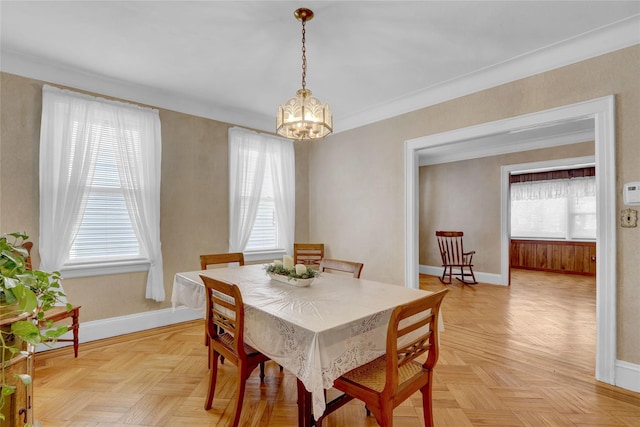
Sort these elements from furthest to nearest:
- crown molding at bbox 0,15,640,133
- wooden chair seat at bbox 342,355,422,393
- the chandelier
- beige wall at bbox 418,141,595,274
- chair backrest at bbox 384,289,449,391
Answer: beige wall at bbox 418,141,595,274 < crown molding at bbox 0,15,640,133 < the chandelier < wooden chair seat at bbox 342,355,422,393 < chair backrest at bbox 384,289,449,391

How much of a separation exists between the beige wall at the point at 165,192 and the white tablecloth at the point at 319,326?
197 cm

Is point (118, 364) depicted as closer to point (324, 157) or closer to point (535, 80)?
point (324, 157)

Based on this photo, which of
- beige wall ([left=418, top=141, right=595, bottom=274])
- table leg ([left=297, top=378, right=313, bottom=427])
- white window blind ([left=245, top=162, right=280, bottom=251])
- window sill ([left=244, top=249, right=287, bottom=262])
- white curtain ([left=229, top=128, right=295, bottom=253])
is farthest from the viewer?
beige wall ([left=418, top=141, right=595, bottom=274])

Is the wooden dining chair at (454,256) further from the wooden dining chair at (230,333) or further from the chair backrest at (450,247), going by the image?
the wooden dining chair at (230,333)

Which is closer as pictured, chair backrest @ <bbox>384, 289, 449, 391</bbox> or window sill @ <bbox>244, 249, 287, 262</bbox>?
chair backrest @ <bbox>384, 289, 449, 391</bbox>

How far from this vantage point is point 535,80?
8.89 feet

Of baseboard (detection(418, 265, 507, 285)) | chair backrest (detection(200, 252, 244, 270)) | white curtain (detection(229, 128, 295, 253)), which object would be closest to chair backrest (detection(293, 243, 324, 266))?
→ white curtain (detection(229, 128, 295, 253))

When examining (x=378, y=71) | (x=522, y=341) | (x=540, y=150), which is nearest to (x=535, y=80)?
(x=378, y=71)

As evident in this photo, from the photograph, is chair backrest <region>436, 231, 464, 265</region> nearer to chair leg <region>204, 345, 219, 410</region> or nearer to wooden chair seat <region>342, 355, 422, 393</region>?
wooden chair seat <region>342, 355, 422, 393</region>

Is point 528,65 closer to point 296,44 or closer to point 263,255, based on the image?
point 296,44

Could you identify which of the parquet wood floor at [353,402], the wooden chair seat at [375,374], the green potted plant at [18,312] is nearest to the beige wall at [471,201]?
the parquet wood floor at [353,402]

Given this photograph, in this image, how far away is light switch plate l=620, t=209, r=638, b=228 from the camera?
2.24 metres

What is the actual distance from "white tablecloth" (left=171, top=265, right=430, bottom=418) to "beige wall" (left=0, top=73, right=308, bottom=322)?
1971 mm

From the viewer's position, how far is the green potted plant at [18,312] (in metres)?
0.68
